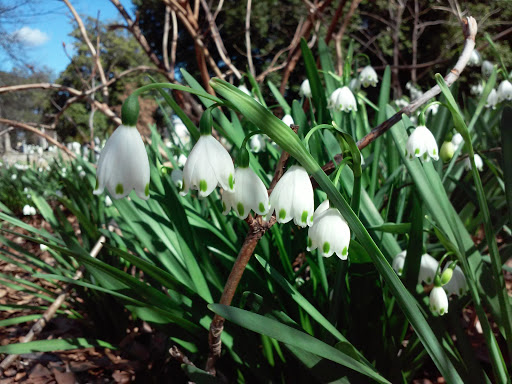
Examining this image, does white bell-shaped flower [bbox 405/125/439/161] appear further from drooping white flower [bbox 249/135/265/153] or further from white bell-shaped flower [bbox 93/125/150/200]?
drooping white flower [bbox 249/135/265/153]

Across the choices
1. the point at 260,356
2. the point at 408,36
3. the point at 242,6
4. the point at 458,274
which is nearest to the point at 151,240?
the point at 260,356

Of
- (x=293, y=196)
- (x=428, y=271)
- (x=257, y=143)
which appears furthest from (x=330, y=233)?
(x=257, y=143)

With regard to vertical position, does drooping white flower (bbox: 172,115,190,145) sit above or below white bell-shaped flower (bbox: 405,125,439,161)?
above

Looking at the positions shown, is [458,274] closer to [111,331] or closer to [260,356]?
[260,356]

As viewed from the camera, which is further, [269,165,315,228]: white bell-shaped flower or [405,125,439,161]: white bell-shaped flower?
[405,125,439,161]: white bell-shaped flower

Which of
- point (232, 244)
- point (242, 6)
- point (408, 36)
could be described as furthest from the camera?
point (242, 6)

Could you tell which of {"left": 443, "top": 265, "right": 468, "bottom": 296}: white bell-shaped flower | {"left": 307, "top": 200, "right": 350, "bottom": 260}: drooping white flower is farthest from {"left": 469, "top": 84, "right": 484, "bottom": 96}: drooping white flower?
{"left": 307, "top": 200, "right": 350, "bottom": 260}: drooping white flower
